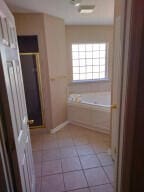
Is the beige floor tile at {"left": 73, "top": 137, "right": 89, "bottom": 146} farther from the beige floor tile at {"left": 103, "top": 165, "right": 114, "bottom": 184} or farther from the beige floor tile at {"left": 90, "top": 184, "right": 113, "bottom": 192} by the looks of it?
the beige floor tile at {"left": 90, "top": 184, "right": 113, "bottom": 192}

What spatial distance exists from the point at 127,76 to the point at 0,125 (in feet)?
2.79

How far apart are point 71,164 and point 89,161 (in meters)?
0.29

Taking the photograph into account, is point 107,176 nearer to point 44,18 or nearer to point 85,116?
point 85,116

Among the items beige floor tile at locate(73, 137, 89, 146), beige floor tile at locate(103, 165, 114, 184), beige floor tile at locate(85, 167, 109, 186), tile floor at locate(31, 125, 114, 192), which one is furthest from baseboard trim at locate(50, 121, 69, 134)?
beige floor tile at locate(103, 165, 114, 184)

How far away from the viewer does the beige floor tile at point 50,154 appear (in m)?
2.46

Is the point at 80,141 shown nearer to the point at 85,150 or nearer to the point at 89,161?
the point at 85,150

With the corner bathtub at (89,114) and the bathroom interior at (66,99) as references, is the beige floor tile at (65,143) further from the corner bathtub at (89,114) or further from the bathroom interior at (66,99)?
the corner bathtub at (89,114)

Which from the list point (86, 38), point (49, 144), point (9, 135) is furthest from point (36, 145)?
point (86, 38)

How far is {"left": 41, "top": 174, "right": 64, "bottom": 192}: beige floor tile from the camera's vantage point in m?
1.88

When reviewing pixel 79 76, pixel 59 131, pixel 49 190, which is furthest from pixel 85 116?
pixel 49 190

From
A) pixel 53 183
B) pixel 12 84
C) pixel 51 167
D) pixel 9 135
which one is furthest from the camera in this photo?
pixel 51 167

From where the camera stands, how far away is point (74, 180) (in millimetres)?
1996

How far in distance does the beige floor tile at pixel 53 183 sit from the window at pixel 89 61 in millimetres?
2838

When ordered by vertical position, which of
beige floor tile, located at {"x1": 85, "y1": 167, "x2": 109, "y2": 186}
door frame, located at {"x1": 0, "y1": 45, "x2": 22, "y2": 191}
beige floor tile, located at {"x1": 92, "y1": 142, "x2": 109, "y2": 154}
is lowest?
beige floor tile, located at {"x1": 85, "y1": 167, "x2": 109, "y2": 186}
